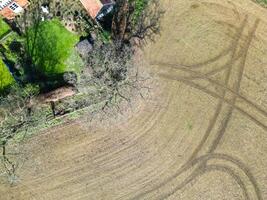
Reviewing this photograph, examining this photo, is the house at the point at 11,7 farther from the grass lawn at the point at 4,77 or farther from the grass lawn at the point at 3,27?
the grass lawn at the point at 4,77

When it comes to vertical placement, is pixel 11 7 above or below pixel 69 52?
above

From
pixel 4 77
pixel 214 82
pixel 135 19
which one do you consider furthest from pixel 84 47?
pixel 214 82

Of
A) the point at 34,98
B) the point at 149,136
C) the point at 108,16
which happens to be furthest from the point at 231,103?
the point at 34,98

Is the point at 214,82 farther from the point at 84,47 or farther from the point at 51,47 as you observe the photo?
the point at 51,47

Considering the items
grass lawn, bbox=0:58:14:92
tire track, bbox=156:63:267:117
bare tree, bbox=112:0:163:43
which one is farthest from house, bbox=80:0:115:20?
grass lawn, bbox=0:58:14:92

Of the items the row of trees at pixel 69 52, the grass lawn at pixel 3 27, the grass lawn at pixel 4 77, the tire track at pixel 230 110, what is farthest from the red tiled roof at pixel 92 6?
the tire track at pixel 230 110

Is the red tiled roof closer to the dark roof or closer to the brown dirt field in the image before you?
the dark roof
